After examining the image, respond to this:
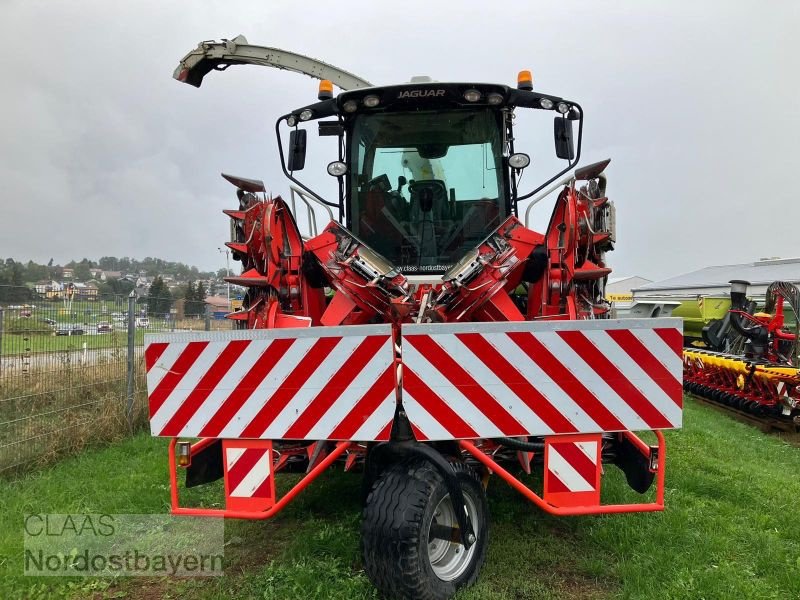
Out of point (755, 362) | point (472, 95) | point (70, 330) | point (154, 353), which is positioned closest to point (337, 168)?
point (472, 95)

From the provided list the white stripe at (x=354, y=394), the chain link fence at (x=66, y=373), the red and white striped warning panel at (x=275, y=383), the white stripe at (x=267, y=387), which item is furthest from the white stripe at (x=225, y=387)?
the chain link fence at (x=66, y=373)

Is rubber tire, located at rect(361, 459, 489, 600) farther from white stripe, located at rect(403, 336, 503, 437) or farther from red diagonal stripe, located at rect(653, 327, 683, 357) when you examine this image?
red diagonal stripe, located at rect(653, 327, 683, 357)

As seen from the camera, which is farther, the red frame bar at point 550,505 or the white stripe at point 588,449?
the white stripe at point 588,449

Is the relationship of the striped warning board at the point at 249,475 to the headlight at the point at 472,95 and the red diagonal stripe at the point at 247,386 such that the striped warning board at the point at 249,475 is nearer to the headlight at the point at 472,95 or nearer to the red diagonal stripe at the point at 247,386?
the red diagonal stripe at the point at 247,386

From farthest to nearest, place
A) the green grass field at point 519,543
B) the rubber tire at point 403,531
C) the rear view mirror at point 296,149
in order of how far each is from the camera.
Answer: the rear view mirror at point 296,149
the green grass field at point 519,543
the rubber tire at point 403,531

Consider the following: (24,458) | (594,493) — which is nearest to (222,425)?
(594,493)

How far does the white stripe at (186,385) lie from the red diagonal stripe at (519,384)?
51.2 inches

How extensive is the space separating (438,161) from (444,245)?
2.26 ft

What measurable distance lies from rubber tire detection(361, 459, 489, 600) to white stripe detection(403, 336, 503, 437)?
0.30 meters

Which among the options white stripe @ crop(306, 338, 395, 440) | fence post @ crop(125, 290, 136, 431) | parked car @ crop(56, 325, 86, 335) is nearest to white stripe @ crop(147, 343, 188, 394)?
white stripe @ crop(306, 338, 395, 440)

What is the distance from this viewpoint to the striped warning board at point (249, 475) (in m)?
2.79

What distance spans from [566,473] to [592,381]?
47 centimetres

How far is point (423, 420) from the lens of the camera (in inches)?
105

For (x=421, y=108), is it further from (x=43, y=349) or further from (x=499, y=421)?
(x=43, y=349)
